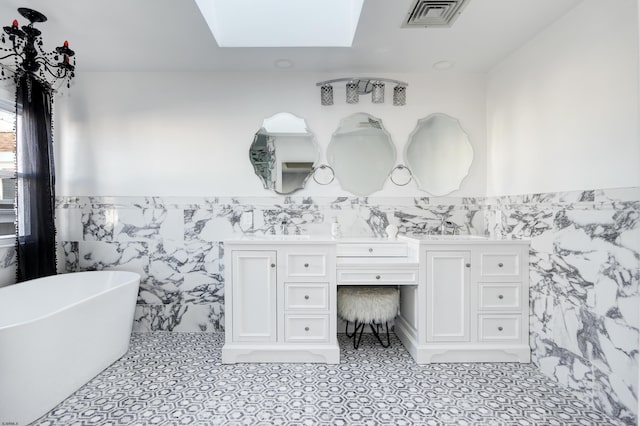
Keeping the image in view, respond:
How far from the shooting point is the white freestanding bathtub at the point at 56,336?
1716 mm

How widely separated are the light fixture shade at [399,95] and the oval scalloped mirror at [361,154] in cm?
23

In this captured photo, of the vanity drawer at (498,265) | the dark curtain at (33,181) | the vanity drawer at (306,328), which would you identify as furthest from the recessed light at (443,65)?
the dark curtain at (33,181)

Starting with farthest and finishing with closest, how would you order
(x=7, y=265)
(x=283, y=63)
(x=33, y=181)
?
(x=283, y=63)
(x=33, y=181)
(x=7, y=265)

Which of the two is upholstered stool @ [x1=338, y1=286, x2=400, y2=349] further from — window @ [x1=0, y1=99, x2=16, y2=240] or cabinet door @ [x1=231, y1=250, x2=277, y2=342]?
window @ [x1=0, y1=99, x2=16, y2=240]

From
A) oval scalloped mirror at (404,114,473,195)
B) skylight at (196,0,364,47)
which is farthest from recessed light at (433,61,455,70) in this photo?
skylight at (196,0,364,47)

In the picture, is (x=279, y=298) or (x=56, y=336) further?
(x=279, y=298)

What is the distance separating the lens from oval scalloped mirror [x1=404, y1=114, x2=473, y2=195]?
3156 millimetres

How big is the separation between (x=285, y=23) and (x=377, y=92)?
100 centimetres

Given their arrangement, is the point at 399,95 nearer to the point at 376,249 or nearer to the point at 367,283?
the point at 376,249

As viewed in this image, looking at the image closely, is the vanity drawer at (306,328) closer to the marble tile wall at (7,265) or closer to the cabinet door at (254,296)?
the cabinet door at (254,296)

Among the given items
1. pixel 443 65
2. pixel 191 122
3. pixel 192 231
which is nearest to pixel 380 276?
pixel 192 231

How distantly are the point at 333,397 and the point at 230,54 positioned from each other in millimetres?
2674

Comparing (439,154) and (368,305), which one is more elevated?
(439,154)

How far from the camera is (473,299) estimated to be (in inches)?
99.1
